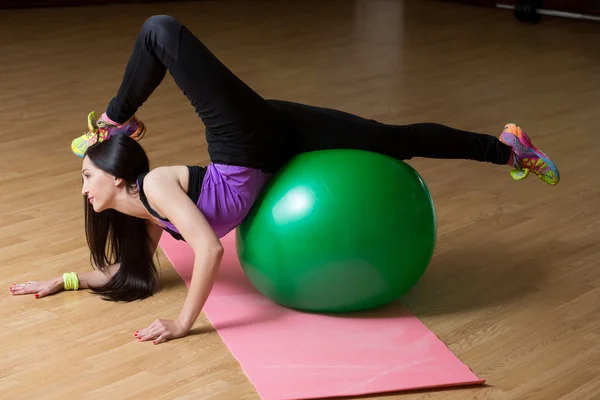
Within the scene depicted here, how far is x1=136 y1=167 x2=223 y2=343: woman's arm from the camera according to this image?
7.52ft

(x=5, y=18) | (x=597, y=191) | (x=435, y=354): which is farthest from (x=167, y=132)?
(x=5, y=18)

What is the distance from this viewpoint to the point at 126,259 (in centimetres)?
261

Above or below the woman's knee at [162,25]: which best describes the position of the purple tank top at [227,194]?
below

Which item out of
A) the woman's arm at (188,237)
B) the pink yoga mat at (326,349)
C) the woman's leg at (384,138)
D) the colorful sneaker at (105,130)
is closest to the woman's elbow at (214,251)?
the woman's arm at (188,237)

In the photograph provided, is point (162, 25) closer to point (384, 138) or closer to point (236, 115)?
point (236, 115)

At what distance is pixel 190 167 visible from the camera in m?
2.46

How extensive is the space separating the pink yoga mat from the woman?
8.0 inches

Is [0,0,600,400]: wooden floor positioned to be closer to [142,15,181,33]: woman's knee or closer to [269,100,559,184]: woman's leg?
[269,100,559,184]: woman's leg

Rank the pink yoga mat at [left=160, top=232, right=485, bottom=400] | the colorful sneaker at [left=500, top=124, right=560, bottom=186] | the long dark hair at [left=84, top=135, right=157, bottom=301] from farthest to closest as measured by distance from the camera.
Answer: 1. the colorful sneaker at [left=500, top=124, right=560, bottom=186]
2. the long dark hair at [left=84, top=135, right=157, bottom=301]
3. the pink yoga mat at [left=160, top=232, right=485, bottom=400]

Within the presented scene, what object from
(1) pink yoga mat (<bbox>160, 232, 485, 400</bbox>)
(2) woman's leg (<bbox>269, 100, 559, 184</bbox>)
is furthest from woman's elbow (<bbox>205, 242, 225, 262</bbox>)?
(2) woman's leg (<bbox>269, 100, 559, 184</bbox>)

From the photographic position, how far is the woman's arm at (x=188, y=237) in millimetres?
2293

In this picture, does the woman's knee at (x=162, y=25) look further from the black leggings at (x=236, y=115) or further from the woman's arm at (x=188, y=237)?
the woman's arm at (x=188, y=237)

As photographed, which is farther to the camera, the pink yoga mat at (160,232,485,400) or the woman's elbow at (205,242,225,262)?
the woman's elbow at (205,242,225,262)

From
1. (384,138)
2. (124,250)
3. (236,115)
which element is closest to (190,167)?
(236,115)
